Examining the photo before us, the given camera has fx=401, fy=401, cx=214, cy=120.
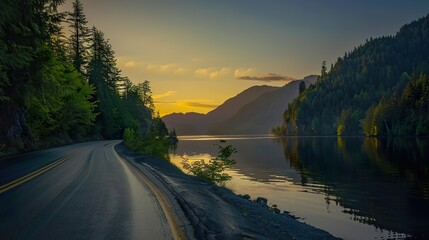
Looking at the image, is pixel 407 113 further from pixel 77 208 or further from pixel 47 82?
pixel 77 208

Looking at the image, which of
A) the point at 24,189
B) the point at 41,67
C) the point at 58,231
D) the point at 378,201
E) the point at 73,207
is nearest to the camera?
the point at 58,231

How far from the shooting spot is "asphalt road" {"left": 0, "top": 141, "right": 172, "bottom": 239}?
7719 millimetres

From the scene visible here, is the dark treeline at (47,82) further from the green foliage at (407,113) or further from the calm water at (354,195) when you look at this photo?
the green foliage at (407,113)

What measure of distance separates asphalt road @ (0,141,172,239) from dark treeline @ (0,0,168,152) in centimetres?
814

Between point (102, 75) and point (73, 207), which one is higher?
point (102, 75)

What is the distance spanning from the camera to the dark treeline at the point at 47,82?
21.7 meters

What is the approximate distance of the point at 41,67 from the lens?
24438mm

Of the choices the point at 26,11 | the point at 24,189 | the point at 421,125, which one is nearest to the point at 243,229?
the point at 24,189

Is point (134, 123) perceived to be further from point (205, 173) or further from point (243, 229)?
point (243, 229)

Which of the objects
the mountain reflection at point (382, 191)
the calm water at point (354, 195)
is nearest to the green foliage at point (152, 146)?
the calm water at point (354, 195)

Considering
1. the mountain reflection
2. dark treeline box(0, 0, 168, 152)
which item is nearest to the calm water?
the mountain reflection

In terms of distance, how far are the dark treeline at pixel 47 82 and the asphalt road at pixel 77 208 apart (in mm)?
8135

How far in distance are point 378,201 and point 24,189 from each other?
17.6 metres

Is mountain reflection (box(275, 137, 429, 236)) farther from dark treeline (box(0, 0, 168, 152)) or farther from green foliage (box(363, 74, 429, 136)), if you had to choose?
green foliage (box(363, 74, 429, 136))
